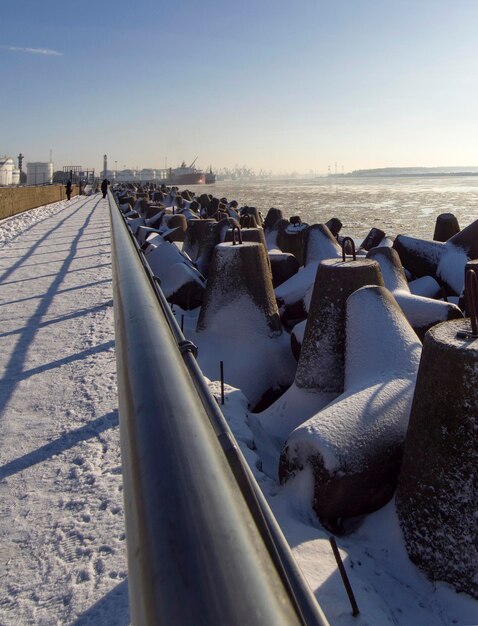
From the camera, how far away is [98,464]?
7.77 ft

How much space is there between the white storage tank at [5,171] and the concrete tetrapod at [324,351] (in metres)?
80.0

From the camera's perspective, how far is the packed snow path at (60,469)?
167cm

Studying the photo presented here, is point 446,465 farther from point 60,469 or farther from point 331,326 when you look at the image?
point 331,326

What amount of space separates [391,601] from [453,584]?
311 mm

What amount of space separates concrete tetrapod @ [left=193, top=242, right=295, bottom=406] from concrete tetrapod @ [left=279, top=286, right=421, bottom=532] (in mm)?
2124

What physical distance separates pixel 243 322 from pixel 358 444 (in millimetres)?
2970

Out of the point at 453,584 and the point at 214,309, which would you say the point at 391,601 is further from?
the point at 214,309

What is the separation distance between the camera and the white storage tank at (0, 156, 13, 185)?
7600 cm

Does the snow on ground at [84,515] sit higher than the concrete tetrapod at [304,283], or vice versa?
the concrete tetrapod at [304,283]

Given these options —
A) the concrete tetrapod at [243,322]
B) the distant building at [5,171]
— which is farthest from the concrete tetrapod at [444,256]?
the distant building at [5,171]

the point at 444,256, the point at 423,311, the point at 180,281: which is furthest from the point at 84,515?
the point at 444,256

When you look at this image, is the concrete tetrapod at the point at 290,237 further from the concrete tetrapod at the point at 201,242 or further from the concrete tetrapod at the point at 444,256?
the concrete tetrapod at the point at 444,256

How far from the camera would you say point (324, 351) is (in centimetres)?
439

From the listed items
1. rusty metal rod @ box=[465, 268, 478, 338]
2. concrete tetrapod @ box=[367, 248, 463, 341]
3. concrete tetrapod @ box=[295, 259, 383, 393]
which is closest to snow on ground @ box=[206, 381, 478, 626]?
rusty metal rod @ box=[465, 268, 478, 338]
